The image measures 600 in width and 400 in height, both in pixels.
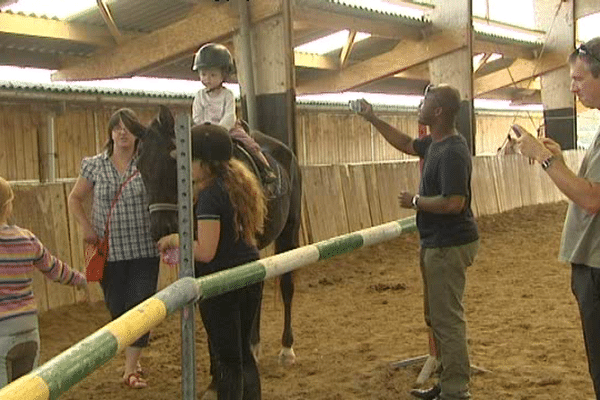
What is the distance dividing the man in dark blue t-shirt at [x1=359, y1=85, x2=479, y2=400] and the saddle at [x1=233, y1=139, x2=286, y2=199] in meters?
1.19

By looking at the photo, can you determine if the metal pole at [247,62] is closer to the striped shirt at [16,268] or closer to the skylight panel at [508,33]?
the striped shirt at [16,268]

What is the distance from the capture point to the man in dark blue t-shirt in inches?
133

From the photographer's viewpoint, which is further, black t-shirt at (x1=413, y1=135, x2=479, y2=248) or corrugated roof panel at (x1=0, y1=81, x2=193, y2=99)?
corrugated roof panel at (x1=0, y1=81, x2=193, y2=99)

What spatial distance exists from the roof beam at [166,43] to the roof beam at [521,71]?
7.33m

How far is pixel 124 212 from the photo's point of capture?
13.2 feet

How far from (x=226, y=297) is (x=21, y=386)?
1544 mm

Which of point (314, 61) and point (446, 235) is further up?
point (314, 61)

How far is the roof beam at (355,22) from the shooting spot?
9367 mm

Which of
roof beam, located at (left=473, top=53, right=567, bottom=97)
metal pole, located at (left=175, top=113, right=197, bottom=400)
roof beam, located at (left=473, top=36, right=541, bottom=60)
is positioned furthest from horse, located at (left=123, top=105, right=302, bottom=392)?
roof beam, located at (left=473, top=53, right=567, bottom=97)

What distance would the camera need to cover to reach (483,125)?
20266mm

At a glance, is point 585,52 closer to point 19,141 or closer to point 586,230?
point 586,230

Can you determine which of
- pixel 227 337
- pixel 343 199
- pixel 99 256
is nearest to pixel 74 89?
pixel 343 199

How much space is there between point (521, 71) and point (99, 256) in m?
14.5

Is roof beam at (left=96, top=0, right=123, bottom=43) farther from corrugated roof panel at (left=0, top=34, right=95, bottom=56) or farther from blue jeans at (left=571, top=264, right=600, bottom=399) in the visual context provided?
blue jeans at (left=571, top=264, right=600, bottom=399)
